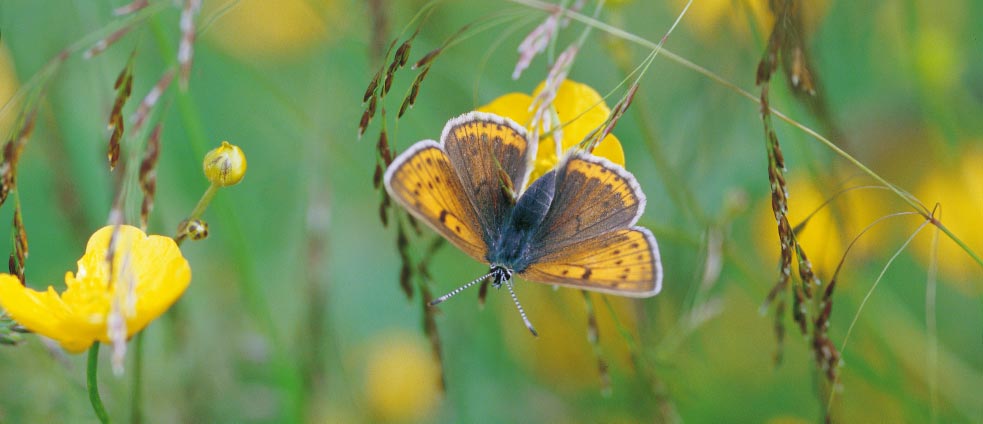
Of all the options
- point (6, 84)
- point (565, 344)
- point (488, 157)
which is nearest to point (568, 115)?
point (488, 157)

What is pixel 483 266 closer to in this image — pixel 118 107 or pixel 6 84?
pixel 118 107

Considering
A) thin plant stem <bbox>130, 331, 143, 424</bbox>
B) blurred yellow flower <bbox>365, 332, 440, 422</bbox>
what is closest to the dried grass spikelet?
thin plant stem <bbox>130, 331, 143, 424</bbox>

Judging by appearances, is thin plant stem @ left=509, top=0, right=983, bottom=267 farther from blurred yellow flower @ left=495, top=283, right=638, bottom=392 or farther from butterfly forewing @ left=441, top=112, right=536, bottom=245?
blurred yellow flower @ left=495, top=283, right=638, bottom=392

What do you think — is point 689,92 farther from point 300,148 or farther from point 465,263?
point 300,148

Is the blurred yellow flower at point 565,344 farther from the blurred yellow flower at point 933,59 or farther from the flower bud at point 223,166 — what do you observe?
the flower bud at point 223,166

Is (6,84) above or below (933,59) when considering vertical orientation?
below
